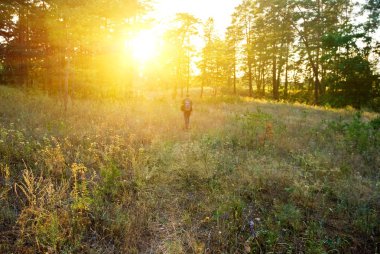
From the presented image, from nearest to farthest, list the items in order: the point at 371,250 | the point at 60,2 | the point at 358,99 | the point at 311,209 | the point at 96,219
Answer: the point at 371,250 → the point at 96,219 → the point at 311,209 → the point at 60,2 → the point at 358,99

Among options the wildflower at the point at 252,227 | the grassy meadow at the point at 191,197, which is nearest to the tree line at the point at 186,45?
the grassy meadow at the point at 191,197

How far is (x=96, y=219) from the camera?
13.1 feet

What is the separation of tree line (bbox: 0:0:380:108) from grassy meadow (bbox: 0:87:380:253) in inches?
306

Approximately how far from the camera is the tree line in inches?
608

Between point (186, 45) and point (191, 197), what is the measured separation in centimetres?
2456

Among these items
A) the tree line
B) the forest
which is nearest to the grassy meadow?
the forest

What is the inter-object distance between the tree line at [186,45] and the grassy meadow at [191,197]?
7.78 meters

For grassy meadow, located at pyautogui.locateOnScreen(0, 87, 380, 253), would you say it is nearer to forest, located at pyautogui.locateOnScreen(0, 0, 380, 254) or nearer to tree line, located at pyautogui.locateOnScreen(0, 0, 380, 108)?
forest, located at pyautogui.locateOnScreen(0, 0, 380, 254)

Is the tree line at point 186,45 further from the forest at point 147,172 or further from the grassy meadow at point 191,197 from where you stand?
the grassy meadow at point 191,197

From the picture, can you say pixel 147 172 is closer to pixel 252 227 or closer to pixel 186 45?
pixel 252 227

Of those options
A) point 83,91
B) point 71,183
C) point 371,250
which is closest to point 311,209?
point 371,250

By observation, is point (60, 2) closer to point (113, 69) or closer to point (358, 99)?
point (113, 69)

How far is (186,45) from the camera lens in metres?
26.9

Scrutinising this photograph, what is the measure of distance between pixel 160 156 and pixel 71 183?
2437 mm
